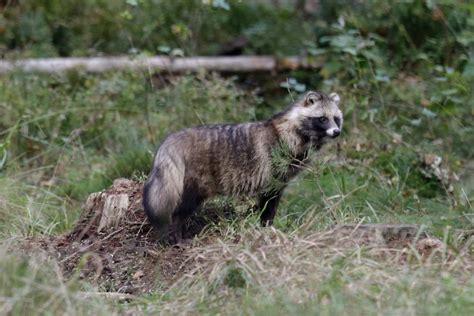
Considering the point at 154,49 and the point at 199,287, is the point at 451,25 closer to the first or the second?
the point at 154,49

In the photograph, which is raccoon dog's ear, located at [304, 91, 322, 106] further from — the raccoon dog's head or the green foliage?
the green foliage

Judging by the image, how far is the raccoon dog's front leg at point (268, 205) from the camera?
23.4 feet

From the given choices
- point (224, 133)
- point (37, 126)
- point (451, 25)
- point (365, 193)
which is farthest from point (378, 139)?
point (37, 126)

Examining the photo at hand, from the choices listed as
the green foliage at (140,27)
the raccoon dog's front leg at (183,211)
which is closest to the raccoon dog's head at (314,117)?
the raccoon dog's front leg at (183,211)

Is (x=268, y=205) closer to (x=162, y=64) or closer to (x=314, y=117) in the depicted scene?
(x=314, y=117)

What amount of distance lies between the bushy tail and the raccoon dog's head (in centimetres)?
110

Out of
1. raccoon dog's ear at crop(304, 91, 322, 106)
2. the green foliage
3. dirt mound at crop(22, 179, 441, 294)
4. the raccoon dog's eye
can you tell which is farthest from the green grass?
raccoon dog's ear at crop(304, 91, 322, 106)

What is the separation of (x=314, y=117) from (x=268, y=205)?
76 centimetres

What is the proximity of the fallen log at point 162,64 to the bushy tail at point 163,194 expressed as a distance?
2.95 metres

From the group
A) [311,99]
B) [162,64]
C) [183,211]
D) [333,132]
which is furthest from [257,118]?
[183,211]

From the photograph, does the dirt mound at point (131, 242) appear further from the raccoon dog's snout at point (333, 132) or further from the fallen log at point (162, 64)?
the fallen log at point (162, 64)

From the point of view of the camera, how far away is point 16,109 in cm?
977

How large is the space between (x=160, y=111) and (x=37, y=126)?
1.26 m

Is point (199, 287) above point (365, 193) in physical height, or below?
above
